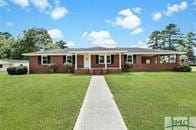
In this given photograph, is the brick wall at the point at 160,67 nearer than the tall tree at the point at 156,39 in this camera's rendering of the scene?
Yes

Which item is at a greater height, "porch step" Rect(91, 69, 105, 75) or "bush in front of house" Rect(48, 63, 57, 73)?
"bush in front of house" Rect(48, 63, 57, 73)

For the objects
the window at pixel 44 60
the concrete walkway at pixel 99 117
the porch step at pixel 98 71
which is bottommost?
the concrete walkway at pixel 99 117

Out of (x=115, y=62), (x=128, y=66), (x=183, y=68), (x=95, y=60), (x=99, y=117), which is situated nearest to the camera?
(x=99, y=117)

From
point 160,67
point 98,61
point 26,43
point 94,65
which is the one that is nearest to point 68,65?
point 94,65

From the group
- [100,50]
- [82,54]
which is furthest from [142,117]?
[82,54]

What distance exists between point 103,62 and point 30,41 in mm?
34953

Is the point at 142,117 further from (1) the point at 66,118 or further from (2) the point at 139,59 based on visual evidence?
(2) the point at 139,59

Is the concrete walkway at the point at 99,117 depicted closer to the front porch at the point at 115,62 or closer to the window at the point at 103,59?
the front porch at the point at 115,62

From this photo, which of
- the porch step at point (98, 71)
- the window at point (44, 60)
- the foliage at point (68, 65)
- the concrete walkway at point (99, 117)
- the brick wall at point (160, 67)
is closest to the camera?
the concrete walkway at point (99, 117)

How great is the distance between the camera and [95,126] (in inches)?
265

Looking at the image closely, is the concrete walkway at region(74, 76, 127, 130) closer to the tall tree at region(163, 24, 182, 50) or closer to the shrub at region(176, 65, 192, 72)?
the shrub at region(176, 65, 192, 72)

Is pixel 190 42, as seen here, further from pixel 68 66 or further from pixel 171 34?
pixel 68 66

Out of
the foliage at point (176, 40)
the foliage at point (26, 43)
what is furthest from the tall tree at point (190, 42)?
the foliage at point (26, 43)

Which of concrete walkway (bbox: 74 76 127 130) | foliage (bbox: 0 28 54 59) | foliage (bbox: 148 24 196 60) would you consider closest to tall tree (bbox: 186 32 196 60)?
foliage (bbox: 148 24 196 60)
